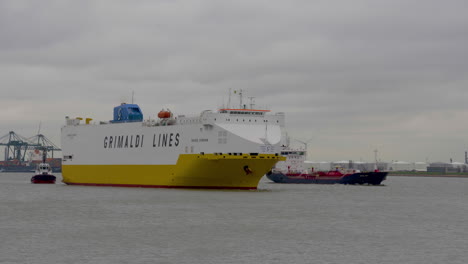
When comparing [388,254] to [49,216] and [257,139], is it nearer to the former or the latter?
[49,216]

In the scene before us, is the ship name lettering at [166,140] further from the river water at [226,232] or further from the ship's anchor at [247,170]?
the river water at [226,232]

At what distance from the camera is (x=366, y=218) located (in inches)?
1651

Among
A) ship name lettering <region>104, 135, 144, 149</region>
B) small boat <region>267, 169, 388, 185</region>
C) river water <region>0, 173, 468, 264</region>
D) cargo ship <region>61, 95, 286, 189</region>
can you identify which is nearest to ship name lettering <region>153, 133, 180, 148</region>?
cargo ship <region>61, 95, 286, 189</region>

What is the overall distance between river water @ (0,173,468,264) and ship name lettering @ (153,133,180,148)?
12605mm

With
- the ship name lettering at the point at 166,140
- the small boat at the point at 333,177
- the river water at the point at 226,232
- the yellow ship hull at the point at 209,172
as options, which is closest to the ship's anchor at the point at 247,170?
the yellow ship hull at the point at 209,172

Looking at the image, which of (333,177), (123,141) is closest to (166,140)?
(123,141)

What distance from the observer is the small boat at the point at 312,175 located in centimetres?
10056

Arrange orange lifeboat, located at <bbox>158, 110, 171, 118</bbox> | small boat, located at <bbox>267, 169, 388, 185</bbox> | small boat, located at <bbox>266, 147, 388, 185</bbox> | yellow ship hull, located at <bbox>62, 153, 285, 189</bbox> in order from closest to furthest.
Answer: yellow ship hull, located at <bbox>62, 153, 285, 189</bbox>
orange lifeboat, located at <bbox>158, 110, 171, 118</bbox>
small boat, located at <bbox>267, 169, 388, 185</bbox>
small boat, located at <bbox>266, 147, 388, 185</bbox>

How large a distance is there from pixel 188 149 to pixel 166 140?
4101mm

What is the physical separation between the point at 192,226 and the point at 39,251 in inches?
394

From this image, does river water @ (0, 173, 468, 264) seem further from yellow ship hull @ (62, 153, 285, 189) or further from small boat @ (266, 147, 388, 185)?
small boat @ (266, 147, 388, 185)

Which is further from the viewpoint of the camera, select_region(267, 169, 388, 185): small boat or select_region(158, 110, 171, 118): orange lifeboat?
select_region(267, 169, 388, 185): small boat

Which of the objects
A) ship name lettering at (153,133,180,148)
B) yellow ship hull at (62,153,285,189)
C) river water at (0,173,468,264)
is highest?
ship name lettering at (153,133,180,148)

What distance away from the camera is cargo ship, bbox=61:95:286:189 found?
60631mm
